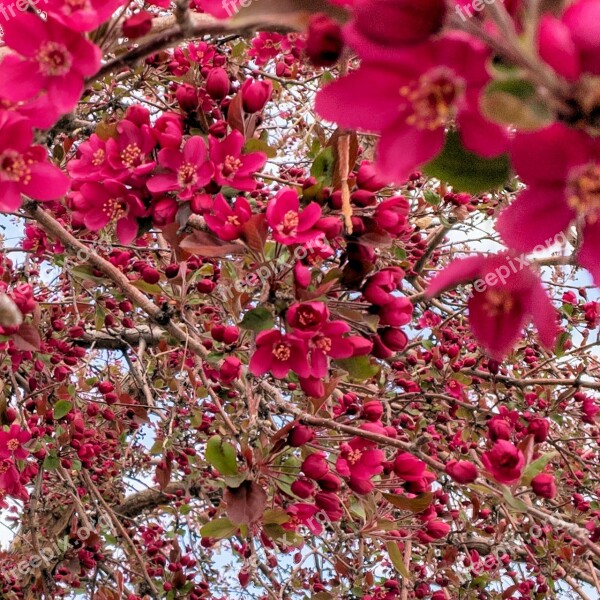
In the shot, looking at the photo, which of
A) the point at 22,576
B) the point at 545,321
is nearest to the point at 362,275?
the point at 545,321

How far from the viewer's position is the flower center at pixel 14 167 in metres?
0.75

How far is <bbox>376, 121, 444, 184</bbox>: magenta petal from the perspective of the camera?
54 centimetres

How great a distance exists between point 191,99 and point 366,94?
0.86m

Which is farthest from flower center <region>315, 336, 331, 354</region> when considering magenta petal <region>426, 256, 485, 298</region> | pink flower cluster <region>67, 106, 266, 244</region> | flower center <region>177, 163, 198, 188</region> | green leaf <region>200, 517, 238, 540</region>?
green leaf <region>200, 517, 238, 540</region>

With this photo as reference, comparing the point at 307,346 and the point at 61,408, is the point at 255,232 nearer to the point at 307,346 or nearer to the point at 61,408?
the point at 307,346

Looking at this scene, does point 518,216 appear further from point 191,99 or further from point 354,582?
point 354,582

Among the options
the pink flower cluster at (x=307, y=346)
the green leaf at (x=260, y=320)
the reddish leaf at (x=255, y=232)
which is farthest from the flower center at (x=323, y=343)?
the reddish leaf at (x=255, y=232)

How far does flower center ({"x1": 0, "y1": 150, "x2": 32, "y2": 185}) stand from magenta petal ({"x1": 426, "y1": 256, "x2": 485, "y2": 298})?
1.88 ft

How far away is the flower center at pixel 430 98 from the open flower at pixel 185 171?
71cm

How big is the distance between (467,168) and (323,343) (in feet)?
1.84

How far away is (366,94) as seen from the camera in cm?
53

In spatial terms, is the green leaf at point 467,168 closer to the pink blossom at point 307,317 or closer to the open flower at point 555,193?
the open flower at point 555,193

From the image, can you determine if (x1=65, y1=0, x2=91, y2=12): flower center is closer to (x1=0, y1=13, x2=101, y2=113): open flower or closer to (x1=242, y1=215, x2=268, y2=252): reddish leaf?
(x1=0, y1=13, x2=101, y2=113): open flower

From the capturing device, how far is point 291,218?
1.05m
